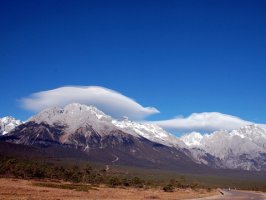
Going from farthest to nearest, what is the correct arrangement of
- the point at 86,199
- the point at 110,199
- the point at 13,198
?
the point at 110,199 < the point at 86,199 < the point at 13,198

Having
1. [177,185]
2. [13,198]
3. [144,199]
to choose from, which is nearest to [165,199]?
[144,199]

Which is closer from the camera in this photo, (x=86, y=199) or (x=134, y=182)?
(x=86, y=199)

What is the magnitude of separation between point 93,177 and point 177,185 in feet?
123

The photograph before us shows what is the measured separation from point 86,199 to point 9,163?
11239cm

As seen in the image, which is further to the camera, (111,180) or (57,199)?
(111,180)

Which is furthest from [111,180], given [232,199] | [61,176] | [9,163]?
[232,199]

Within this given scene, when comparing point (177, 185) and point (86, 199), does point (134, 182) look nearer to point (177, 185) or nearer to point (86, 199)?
point (177, 185)

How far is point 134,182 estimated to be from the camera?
585ft

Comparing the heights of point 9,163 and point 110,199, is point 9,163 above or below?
above

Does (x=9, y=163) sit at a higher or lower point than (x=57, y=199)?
higher

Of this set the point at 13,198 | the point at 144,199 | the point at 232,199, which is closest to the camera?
the point at 13,198

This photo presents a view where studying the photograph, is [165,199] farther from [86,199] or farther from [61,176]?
[61,176]

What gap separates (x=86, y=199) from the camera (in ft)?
274

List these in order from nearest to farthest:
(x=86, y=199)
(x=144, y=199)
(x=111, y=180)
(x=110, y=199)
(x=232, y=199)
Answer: (x=86, y=199), (x=110, y=199), (x=144, y=199), (x=232, y=199), (x=111, y=180)
